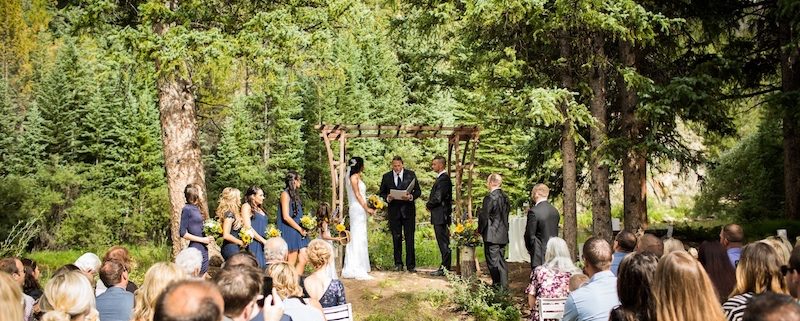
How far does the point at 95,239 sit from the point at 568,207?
76.1 ft

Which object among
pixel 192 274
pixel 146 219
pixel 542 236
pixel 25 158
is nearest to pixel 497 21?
pixel 542 236

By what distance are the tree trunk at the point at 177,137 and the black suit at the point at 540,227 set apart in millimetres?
4907

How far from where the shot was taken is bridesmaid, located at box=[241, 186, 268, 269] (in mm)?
9008

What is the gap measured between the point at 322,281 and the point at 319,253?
229 mm

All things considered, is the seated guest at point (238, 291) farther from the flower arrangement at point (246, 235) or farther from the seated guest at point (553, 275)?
the flower arrangement at point (246, 235)

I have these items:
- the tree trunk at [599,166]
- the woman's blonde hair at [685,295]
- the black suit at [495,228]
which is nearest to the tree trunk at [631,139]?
the tree trunk at [599,166]

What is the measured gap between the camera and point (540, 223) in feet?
30.3

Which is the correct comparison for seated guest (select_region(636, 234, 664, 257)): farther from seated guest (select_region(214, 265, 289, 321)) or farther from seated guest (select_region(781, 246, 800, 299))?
seated guest (select_region(214, 265, 289, 321))

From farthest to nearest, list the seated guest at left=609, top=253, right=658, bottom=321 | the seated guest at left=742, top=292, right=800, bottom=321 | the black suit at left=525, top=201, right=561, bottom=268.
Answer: the black suit at left=525, top=201, right=561, bottom=268 < the seated guest at left=609, top=253, right=658, bottom=321 < the seated guest at left=742, top=292, right=800, bottom=321

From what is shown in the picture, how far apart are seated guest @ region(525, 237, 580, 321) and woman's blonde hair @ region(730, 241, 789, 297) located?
1991 millimetres

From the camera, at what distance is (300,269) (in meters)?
6.65

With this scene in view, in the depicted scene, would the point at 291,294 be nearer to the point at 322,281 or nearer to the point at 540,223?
the point at 322,281

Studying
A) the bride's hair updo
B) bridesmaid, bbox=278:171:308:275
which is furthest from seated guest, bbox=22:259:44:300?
the bride's hair updo

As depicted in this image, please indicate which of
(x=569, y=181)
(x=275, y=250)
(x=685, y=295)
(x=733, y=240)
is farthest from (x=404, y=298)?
(x=685, y=295)
